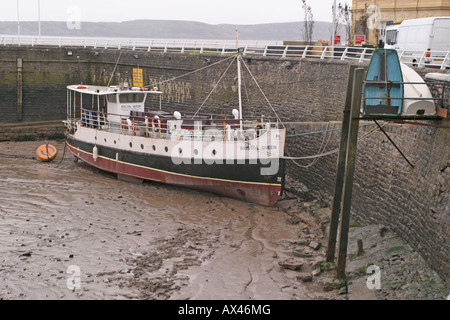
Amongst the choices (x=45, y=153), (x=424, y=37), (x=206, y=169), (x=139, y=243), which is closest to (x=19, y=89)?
(x=45, y=153)

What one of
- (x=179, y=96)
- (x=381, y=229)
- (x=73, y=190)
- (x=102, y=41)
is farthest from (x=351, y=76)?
(x=102, y=41)

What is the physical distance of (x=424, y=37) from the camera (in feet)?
75.1

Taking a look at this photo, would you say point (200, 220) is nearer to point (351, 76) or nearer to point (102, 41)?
point (351, 76)

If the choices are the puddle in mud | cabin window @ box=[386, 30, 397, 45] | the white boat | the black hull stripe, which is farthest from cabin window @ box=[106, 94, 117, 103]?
cabin window @ box=[386, 30, 397, 45]

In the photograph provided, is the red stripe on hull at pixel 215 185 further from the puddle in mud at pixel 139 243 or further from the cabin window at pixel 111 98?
the cabin window at pixel 111 98

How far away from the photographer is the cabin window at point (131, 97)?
2423 centimetres

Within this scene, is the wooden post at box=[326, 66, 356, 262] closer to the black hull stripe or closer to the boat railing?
the black hull stripe

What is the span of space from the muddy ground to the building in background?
641 inches

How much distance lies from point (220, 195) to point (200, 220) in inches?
110

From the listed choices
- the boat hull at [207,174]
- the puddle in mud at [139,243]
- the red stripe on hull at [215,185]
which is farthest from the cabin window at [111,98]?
the puddle in mud at [139,243]

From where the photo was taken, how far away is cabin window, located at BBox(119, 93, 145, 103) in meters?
24.2

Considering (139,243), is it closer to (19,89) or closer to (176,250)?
(176,250)

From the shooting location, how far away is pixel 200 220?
17.2m

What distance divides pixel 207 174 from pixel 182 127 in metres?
2.77
